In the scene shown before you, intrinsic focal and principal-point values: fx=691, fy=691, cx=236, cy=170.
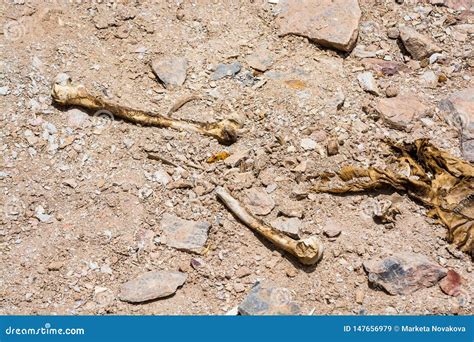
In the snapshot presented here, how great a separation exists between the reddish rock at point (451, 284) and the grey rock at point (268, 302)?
89cm

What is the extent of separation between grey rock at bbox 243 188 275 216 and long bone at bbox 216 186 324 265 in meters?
0.09

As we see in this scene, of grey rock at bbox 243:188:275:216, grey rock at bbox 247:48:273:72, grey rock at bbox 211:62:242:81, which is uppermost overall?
grey rock at bbox 247:48:273:72

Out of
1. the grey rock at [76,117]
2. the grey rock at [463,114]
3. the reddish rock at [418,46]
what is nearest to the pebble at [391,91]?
the grey rock at [463,114]

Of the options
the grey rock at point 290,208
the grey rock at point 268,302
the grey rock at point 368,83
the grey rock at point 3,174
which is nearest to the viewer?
the grey rock at point 268,302

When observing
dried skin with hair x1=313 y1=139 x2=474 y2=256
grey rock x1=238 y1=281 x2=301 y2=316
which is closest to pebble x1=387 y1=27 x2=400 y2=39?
dried skin with hair x1=313 y1=139 x2=474 y2=256

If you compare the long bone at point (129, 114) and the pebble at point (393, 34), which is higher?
the pebble at point (393, 34)

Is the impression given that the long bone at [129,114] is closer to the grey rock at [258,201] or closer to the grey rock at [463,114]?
the grey rock at [258,201]

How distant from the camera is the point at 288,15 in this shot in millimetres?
5512

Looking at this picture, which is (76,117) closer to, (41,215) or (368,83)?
(41,215)

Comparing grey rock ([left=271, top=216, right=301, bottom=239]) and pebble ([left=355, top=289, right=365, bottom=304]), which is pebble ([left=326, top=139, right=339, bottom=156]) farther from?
pebble ([left=355, top=289, right=365, bottom=304])

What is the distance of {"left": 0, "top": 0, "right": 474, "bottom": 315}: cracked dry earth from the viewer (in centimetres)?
416

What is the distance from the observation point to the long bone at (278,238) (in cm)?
411

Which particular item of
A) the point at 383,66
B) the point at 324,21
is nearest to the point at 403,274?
the point at 383,66

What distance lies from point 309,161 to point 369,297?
102 centimetres
